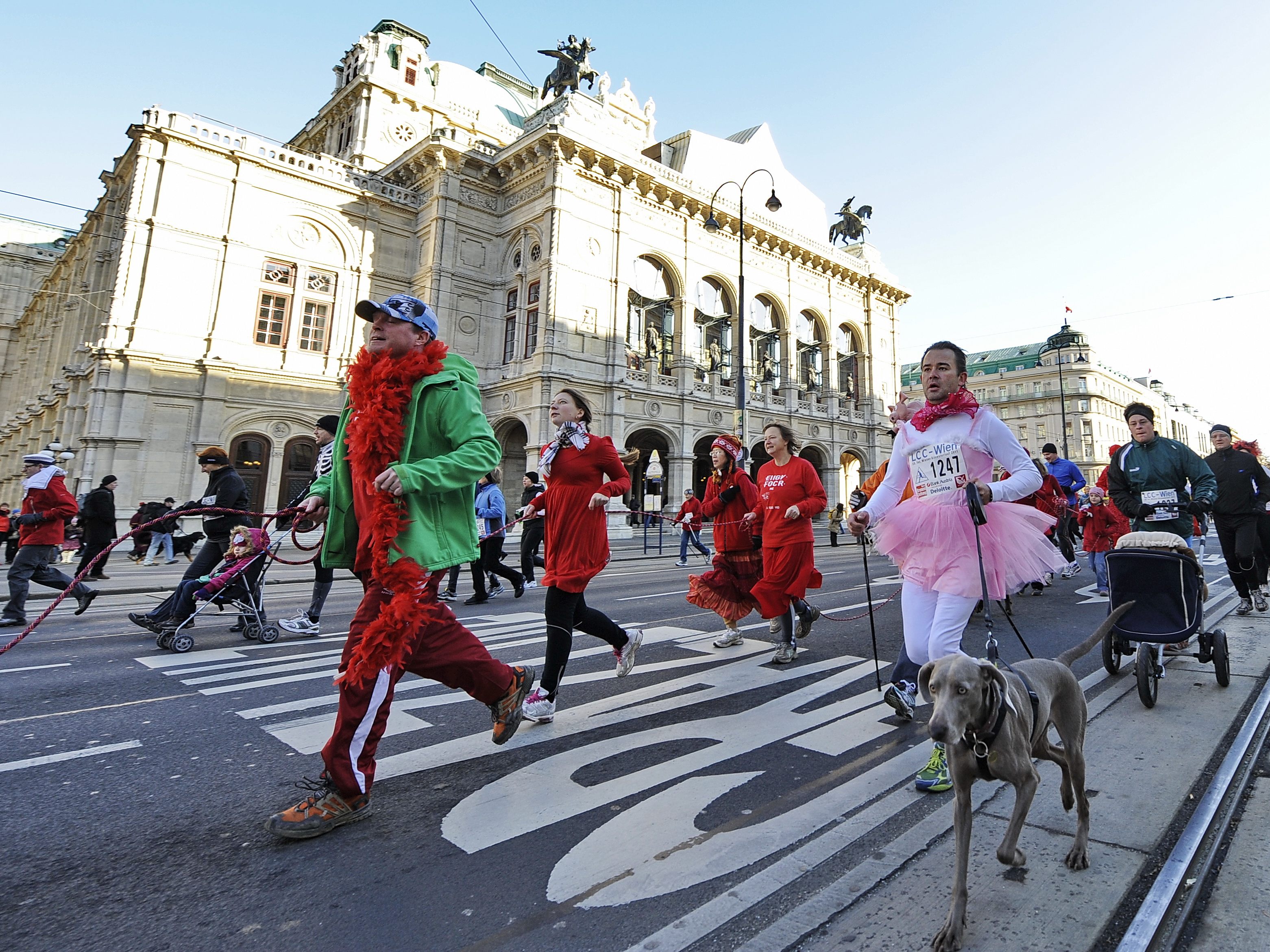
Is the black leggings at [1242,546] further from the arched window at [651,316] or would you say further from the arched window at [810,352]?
the arched window at [810,352]

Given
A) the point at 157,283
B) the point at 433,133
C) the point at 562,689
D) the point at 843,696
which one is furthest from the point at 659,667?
the point at 433,133

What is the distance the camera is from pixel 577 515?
14.3 ft

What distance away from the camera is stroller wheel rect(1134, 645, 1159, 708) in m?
3.99

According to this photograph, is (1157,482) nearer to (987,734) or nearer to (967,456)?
(967,456)

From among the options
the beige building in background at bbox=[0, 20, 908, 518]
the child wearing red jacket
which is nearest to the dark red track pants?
the child wearing red jacket

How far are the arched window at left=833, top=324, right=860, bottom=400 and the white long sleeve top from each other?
120 ft

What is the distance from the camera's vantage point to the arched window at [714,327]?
106ft

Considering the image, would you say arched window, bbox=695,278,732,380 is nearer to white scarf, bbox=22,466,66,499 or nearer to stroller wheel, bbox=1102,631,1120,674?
white scarf, bbox=22,466,66,499

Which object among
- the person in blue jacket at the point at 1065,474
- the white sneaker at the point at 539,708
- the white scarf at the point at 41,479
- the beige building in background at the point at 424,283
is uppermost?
the beige building in background at the point at 424,283

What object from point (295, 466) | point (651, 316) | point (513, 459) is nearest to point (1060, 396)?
point (651, 316)

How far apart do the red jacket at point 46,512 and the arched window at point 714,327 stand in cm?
2690

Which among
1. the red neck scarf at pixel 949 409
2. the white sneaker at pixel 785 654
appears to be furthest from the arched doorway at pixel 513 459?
the red neck scarf at pixel 949 409

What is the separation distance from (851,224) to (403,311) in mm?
45629

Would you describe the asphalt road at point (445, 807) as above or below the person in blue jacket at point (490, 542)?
below
